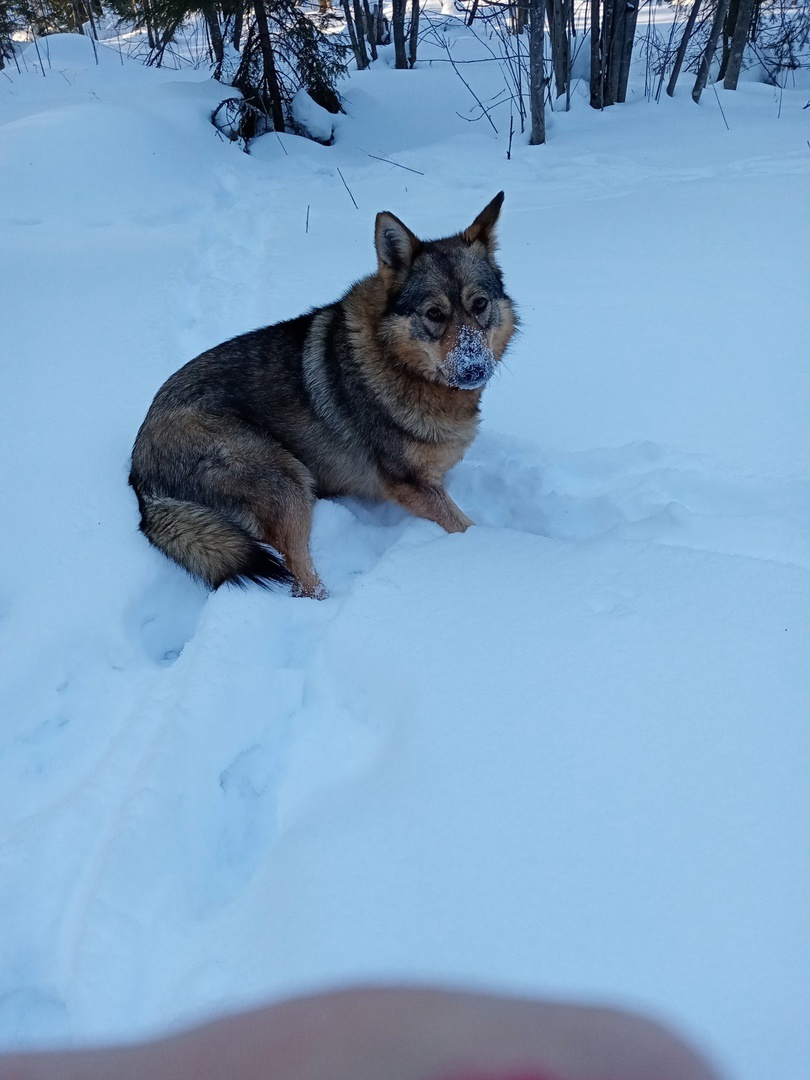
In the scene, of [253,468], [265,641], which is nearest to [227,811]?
[265,641]

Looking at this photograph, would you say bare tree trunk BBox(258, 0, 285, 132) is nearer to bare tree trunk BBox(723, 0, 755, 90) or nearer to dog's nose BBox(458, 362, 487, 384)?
bare tree trunk BBox(723, 0, 755, 90)

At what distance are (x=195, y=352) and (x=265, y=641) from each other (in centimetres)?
251

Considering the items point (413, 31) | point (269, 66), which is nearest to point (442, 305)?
point (269, 66)

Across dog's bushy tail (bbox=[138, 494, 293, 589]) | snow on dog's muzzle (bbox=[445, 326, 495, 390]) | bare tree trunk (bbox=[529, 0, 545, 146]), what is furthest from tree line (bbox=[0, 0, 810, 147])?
dog's bushy tail (bbox=[138, 494, 293, 589])

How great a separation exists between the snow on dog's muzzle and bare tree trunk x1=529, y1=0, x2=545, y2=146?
605 centimetres

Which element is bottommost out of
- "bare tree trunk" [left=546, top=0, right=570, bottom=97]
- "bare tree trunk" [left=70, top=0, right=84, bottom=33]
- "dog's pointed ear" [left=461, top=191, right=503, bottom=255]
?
"dog's pointed ear" [left=461, top=191, right=503, bottom=255]

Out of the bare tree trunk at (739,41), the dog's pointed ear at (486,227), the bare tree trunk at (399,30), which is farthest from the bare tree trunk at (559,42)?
the dog's pointed ear at (486,227)

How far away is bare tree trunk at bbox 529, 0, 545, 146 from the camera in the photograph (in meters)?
7.15

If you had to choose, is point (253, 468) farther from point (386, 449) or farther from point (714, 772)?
point (714, 772)

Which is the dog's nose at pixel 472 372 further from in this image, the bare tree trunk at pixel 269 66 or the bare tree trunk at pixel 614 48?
the bare tree trunk at pixel 614 48

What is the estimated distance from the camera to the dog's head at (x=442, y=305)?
3.00m

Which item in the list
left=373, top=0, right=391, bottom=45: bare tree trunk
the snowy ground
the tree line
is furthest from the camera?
left=373, top=0, right=391, bottom=45: bare tree trunk

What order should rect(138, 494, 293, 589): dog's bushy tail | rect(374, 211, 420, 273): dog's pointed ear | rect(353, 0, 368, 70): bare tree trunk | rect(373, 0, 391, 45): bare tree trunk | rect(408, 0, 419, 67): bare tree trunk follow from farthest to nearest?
rect(373, 0, 391, 45): bare tree trunk, rect(353, 0, 368, 70): bare tree trunk, rect(408, 0, 419, 67): bare tree trunk, rect(374, 211, 420, 273): dog's pointed ear, rect(138, 494, 293, 589): dog's bushy tail

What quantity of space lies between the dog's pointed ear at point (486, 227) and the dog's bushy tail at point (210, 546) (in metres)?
1.73
